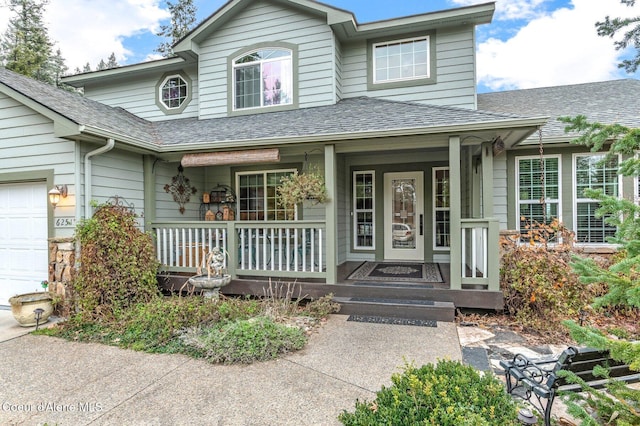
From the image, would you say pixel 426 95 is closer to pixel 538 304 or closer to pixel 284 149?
pixel 284 149

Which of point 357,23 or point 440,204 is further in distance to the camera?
point 440,204

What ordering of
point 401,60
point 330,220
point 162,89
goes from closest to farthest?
point 330,220 → point 401,60 → point 162,89

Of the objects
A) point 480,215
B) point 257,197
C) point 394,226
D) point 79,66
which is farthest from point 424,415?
point 79,66

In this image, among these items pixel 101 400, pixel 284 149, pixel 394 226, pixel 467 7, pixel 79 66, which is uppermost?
pixel 79 66

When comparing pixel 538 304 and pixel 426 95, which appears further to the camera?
pixel 426 95

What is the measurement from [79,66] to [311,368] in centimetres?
3666

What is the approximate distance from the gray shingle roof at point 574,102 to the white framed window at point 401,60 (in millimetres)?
2167

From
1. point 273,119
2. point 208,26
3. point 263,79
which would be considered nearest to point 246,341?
point 273,119

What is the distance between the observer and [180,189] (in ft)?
25.4

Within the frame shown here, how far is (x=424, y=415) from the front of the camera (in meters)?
2.02

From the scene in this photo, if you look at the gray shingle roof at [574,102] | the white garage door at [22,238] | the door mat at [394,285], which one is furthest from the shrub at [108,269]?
the gray shingle roof at [574,102]

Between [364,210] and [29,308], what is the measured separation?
6.50m

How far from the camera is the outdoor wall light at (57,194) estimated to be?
5.30 metres

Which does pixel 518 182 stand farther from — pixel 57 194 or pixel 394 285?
pixel 57 194
